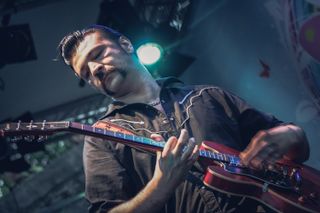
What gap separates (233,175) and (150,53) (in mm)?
3048

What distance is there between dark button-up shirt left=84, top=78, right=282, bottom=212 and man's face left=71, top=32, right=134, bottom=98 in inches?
6.1

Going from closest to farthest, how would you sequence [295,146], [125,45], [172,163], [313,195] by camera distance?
[172,163], [313,195], [295,146], [125,45]

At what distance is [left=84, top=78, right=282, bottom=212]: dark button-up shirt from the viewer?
2.29m

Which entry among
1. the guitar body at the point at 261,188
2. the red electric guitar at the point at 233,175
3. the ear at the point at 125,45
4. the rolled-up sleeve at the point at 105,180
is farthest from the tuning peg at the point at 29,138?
the ear at the point at 125,45

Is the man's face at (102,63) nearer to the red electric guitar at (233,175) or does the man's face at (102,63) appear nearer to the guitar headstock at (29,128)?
the red electric guitar at (233,175)

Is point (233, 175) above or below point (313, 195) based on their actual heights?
above

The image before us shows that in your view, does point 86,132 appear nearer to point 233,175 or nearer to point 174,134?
point 174,134

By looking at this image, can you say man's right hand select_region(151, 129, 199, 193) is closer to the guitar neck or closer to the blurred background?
the guitar neck

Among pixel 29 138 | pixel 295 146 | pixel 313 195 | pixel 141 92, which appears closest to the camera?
pixel 29 138

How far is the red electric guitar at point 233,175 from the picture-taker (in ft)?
7.09

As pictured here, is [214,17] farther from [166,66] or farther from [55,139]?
[55,139]

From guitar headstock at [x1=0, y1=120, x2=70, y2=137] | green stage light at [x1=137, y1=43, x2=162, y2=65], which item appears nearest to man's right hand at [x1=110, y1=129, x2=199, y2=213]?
guitar headstock at [x1=0, y1=120, x2=70, y2=137]

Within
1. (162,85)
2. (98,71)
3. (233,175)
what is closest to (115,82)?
(98,71)

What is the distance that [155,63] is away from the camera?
203 inches
